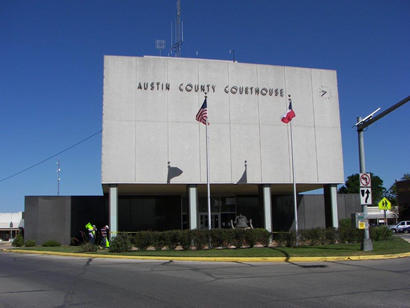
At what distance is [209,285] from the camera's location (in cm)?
1112

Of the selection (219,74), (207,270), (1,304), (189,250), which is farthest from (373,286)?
(219,74)

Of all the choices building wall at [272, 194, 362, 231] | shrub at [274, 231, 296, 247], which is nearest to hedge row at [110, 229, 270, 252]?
shrub at [274, 231, 296, 247]

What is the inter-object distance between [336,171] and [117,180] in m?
13.6

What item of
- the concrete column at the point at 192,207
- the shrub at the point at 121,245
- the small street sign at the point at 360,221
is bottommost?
the shrub at the point at 121,245

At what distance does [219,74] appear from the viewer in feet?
89.4

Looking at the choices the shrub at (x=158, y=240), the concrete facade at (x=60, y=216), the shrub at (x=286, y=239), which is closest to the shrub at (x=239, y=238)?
the shrub at (x=286, y=239)

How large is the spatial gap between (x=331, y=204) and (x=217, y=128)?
907 cm

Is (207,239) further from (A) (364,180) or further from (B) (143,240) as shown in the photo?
(A) (364,180)

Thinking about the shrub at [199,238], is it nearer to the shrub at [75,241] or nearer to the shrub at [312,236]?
the shrub at [312,236]

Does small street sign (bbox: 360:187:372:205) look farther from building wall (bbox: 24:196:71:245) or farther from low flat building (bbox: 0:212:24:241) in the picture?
low flat building (bbox: 0:212:24:241)

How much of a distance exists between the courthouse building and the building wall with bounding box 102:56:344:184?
6cm

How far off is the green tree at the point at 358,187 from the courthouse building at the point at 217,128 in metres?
73.4

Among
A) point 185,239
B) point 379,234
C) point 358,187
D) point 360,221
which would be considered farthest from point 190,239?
point 358,187

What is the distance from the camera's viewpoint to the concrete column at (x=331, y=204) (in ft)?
94.3
